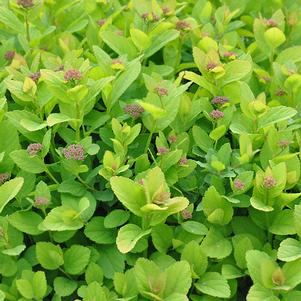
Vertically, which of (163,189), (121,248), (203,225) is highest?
(163,189)

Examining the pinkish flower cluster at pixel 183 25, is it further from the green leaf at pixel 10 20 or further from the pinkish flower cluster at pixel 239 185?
the pinkish flower cluster at pixel 239 185

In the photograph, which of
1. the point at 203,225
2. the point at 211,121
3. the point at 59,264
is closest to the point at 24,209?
the point at 59,264

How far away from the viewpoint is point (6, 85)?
2049 millimetres

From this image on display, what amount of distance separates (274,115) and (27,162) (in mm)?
817

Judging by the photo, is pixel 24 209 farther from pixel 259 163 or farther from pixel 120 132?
pixel 259 163

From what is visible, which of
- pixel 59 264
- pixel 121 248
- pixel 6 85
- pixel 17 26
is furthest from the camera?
pixel 17 26

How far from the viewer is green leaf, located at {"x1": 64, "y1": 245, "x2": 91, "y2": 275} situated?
72.3 inches

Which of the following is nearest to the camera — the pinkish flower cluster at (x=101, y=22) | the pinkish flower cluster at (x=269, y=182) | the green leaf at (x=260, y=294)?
the green leaf at (x=260, y=294)

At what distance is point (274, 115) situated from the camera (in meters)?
2.01

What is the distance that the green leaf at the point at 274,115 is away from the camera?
1970 millimetres

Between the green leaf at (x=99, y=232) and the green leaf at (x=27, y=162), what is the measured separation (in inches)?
9.3

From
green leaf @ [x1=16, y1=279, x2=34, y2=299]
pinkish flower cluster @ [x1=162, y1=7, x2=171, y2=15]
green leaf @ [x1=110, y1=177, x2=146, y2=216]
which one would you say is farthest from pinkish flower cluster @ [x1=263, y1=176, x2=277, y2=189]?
pinkish flower cluster @ [x1=162, y1=7, x2=171, y2=15]

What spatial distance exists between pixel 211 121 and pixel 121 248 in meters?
0.67

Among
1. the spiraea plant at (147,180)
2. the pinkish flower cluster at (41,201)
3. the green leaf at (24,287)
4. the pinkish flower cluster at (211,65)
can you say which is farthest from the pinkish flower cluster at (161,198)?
the pinkish flower cluster at (211,65)
